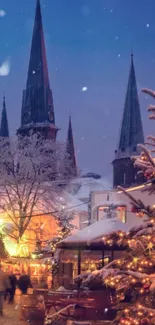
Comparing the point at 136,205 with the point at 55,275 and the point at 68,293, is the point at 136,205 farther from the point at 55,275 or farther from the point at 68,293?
the point at 55,275

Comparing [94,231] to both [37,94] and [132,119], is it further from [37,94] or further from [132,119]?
[37,94]

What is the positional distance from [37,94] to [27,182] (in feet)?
152

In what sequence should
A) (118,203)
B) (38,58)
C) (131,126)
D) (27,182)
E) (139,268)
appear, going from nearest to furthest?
1. (139,268)
2. (118,203)
3. (27,182)
4. (131,126)
5. (38,58)

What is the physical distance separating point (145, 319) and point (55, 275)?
2248 centimetres

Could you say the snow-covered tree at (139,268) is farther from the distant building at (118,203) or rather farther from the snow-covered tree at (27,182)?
the snow-covered tree at (27,182)

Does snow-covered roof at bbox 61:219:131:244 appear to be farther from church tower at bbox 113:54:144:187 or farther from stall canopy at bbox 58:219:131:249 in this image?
church tower at bbox 113:54:144:187

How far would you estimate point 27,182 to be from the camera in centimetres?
Answer: 3803

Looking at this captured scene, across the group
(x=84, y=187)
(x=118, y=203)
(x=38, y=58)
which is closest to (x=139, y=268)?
(x=118, y=203)

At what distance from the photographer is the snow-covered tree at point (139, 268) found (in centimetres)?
599

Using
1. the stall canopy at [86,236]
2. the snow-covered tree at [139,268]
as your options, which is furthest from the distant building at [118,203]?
the snow-covered tree at [139,268]

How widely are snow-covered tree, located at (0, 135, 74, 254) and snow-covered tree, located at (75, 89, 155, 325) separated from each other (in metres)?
Answer: 29.6

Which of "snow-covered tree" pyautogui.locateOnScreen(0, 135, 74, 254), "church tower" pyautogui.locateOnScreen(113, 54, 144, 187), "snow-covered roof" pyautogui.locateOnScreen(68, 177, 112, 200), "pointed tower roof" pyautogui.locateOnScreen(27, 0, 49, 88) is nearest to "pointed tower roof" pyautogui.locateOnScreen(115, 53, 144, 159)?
"church tower" pyautogui.locateOnScreen(113, 54, 144, 187)

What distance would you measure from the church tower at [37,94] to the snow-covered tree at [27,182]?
131 ft

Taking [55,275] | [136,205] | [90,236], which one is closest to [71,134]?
[55,275]
